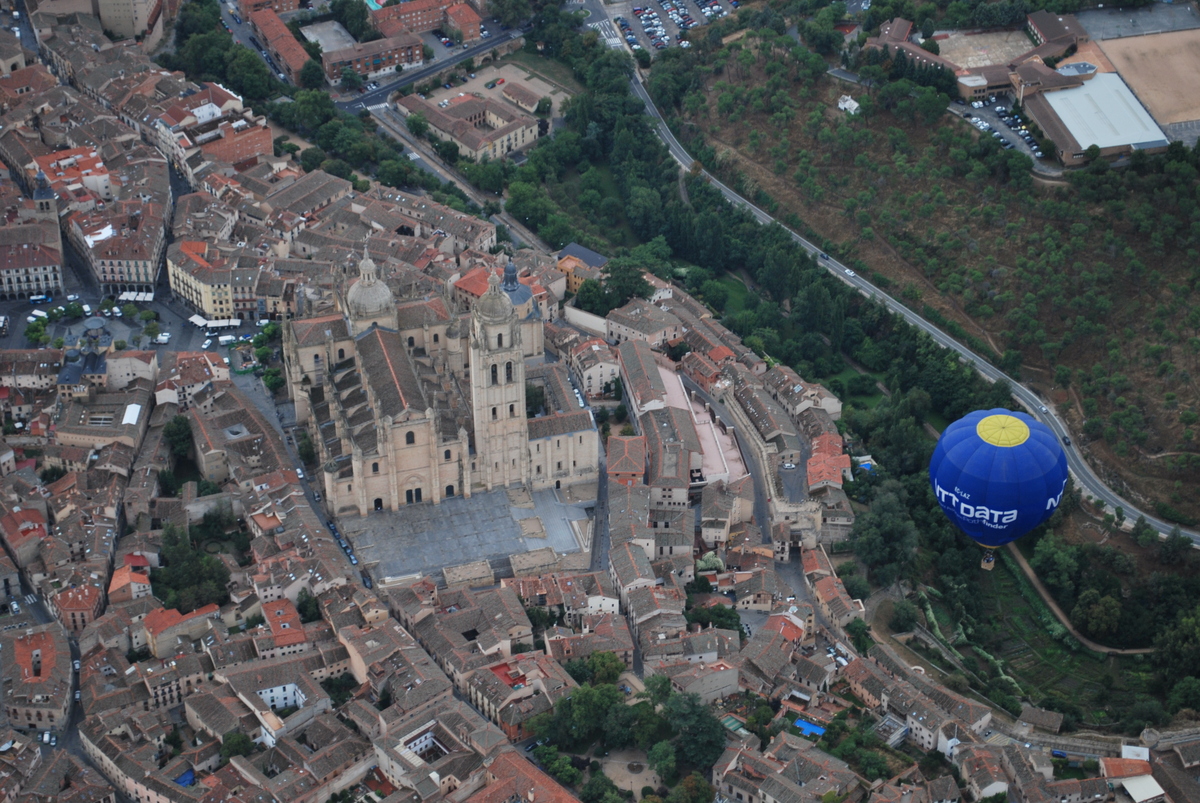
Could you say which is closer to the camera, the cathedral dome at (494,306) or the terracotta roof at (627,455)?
the cathedral dome at (494,306)

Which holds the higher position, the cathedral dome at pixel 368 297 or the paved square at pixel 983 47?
the cathedral dome at pixel 368 297

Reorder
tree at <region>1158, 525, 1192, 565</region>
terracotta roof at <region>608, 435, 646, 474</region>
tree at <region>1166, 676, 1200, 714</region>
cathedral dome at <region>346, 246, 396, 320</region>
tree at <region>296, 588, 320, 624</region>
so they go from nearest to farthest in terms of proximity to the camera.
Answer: tree at <region>296, 588, 320, 624</region>, tree at <region>1166, 676, 1200, 714</region>, terracotta roof at <region>608, 435, 646, 474</region>, cathedral dome at <region>346, 246, 396, 320</region>, tree at <region>1158, 525, 1192, 565</region>

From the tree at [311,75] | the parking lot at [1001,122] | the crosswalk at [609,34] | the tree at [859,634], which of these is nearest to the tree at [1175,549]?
the tree at [859,634]

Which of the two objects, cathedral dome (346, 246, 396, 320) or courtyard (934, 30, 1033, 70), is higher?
cathedral dome (346, 246, 396, 320)

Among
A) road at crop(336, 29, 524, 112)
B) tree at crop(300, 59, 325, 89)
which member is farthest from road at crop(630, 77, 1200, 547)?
tree at crop(300, 59, 325, 89)

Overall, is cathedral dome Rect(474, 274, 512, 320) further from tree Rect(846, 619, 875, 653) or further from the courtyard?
the courtyard

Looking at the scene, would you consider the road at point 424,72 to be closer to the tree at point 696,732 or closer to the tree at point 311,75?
the tree at point 311,75
